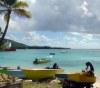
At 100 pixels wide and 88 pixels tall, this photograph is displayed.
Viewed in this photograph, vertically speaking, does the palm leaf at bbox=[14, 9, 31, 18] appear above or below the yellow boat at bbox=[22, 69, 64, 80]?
above

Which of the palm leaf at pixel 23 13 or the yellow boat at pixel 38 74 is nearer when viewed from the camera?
the yellow boat at pixel 38 74

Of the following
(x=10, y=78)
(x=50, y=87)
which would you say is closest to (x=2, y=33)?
(x=50, y=87)

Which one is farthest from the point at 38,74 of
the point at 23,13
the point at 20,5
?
the point at 20,5

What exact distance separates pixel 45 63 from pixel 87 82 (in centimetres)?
4800

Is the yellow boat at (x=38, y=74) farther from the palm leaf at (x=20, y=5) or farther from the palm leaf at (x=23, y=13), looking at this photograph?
the palm leaf at (x=20, y=5)

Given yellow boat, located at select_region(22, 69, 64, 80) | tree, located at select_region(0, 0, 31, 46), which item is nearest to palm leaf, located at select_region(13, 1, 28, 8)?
tree, located at select_region(0, 0, 31, 46)

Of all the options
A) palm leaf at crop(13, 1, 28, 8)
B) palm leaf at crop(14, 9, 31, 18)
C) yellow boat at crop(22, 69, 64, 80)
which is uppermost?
palm leaf at crop(13, 1, 28, 8)

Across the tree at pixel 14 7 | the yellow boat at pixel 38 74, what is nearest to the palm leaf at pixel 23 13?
the tree at pixel 14 7

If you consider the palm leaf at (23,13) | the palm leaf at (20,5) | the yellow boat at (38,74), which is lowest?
the yellow boat at (38,74)

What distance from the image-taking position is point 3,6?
117 ft

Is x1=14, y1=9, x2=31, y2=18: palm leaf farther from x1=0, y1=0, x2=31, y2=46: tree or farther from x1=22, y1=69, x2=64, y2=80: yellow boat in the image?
x1=22, y1=69, x2=64, y2=80: yellow boat

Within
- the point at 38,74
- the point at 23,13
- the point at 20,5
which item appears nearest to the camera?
the point at 38,74

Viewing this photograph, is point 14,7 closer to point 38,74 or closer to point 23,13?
point 23,13

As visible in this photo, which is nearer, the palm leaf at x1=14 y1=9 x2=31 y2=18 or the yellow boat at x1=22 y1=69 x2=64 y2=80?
the yellow boat at x1=22 y1=69 x2=64 y2=80
